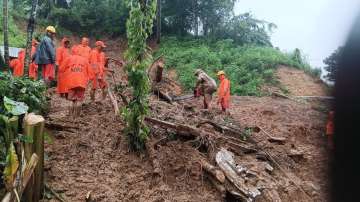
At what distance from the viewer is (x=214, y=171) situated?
7195 mm

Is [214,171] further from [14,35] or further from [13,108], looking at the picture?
[14,35]

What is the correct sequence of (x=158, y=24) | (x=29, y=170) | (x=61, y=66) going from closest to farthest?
(x=29, y=170)
(x=61, y=66)
(x=158, y=24)

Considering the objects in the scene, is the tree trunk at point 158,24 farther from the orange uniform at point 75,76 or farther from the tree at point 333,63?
the tree at point 333,63

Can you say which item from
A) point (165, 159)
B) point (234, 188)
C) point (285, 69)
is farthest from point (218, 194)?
point (285, 69)

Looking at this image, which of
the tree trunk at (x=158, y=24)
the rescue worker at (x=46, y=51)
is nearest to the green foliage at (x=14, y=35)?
the tree trunk at (x=158, y=24)

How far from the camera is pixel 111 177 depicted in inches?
260

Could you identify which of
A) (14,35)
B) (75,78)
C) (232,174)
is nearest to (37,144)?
(232,174)

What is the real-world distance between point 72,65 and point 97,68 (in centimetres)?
144

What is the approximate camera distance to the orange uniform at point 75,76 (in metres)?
8.65

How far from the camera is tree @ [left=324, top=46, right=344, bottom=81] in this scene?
69.2 inches

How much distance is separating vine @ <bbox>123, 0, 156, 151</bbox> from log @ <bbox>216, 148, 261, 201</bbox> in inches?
57.5

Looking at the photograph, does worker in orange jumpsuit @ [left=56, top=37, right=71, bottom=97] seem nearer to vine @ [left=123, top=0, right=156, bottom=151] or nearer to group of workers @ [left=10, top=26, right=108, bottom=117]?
group of workers @ [left=10, top=26, right=108, bottom=117]

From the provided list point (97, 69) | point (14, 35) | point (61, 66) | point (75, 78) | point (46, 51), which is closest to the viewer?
point (75, 78)

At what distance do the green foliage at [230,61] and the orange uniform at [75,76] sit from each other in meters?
11.3
